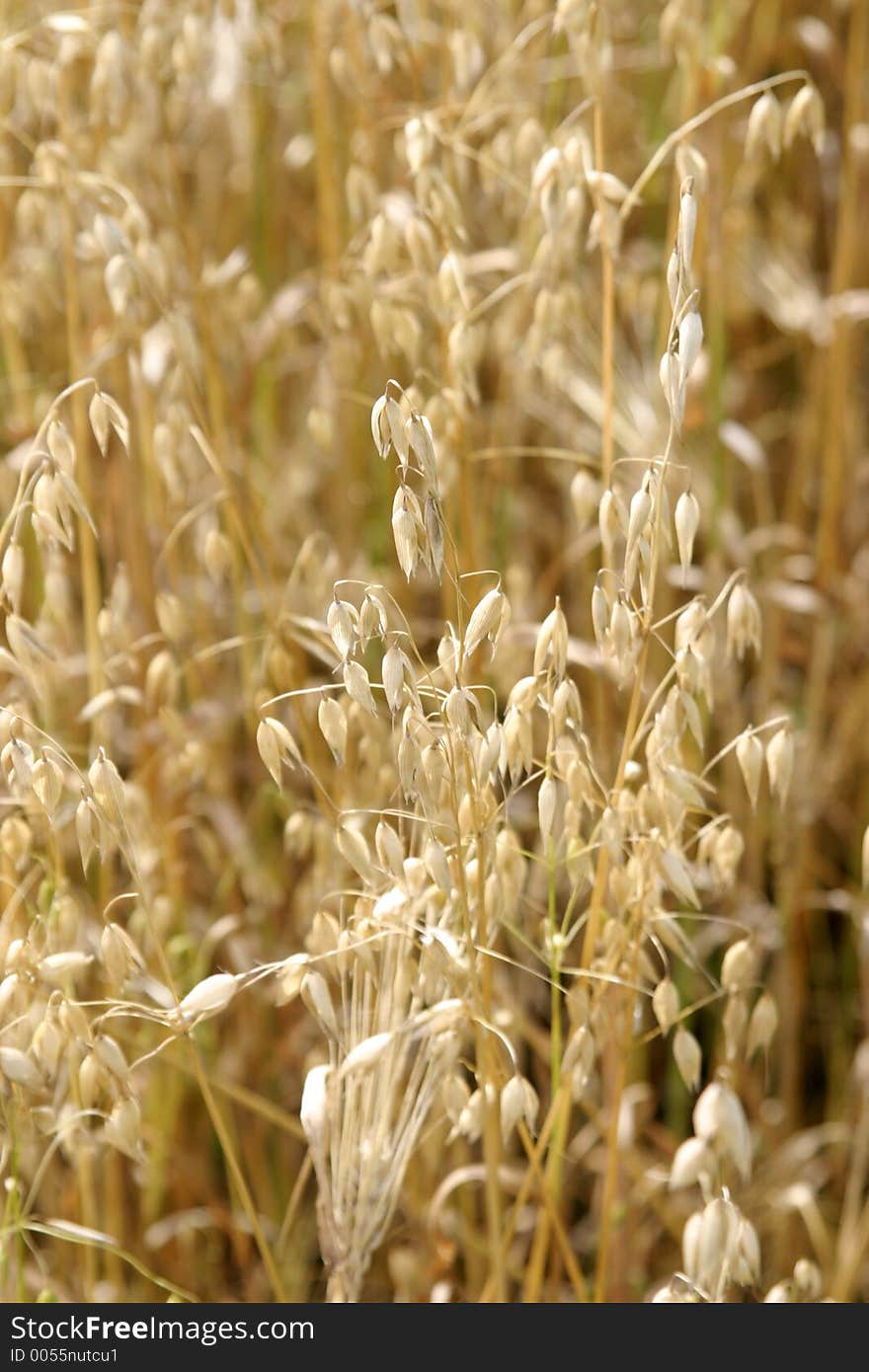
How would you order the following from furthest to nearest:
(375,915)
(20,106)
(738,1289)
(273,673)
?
(20,106) → (738,1289) → (273,673) → (375,915)

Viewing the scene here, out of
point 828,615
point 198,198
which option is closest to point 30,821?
point 828,615

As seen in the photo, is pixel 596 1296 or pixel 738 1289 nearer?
pixel 596 1296

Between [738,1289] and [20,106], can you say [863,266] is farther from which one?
[738,1289]

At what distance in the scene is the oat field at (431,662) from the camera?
0.92 m

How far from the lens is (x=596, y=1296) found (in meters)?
1.07

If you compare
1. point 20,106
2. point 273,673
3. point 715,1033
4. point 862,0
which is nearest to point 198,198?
point 20,106

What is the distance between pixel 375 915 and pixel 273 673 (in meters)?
0.36

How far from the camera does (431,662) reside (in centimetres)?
185

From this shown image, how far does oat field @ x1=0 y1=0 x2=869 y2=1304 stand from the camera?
3.01 ft

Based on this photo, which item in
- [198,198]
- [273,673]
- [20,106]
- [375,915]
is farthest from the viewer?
[198,198]

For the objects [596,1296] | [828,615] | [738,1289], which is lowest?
[738,1289]

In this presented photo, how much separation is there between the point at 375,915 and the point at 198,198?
1.39 meters

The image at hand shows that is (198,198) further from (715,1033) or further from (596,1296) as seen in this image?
(596,1296)

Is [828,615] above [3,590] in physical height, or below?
below
